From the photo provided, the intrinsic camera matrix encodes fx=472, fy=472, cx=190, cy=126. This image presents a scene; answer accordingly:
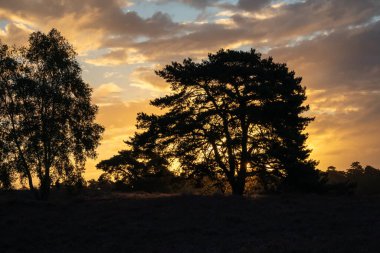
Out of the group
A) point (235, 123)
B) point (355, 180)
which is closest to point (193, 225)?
point (235, 123)

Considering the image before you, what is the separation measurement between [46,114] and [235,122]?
16230 mm

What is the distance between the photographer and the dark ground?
21281 millimetres

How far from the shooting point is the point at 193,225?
26625 millimetres

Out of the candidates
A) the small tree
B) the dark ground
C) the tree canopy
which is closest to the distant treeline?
the tree canopy

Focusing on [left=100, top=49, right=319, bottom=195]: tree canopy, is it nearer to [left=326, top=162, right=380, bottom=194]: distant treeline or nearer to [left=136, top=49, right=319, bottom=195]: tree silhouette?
[left=136, top=49, right=319, bottom=195]: tree silhouette

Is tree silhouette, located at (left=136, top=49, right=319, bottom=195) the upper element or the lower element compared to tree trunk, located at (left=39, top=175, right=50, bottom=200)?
upper

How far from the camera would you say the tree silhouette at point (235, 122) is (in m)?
39.8

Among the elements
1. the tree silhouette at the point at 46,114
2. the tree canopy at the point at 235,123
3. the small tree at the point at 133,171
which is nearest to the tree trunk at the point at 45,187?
the tree silhouette at the point at 46,114

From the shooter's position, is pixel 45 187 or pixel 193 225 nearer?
pixel 193 225

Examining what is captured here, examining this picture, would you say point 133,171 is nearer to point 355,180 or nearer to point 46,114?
point 46,114

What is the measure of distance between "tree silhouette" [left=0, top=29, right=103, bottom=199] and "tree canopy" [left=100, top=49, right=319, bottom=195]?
545cm

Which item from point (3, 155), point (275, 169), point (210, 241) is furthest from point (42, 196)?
point (210, 241)

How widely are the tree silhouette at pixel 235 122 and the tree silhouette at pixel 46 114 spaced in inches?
218

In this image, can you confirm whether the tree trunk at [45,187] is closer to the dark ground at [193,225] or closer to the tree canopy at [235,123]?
the dark ground at [193,225]
